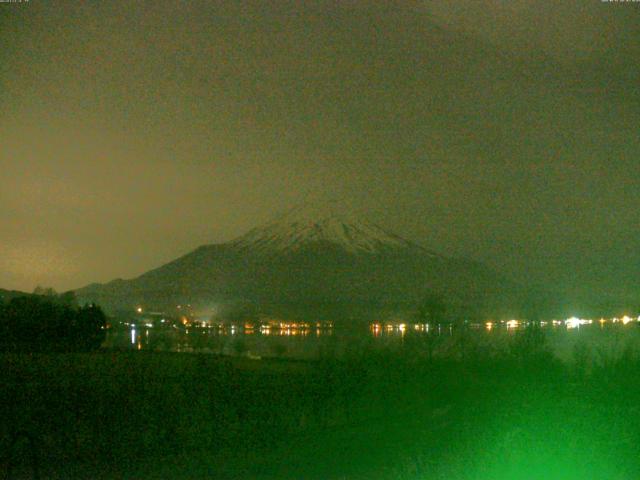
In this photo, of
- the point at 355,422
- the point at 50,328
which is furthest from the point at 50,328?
the point at 355,422

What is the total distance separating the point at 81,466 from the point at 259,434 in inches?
156

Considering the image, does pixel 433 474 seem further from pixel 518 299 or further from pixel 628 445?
pixel 518 299

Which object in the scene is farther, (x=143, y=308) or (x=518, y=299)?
(x=143, y=308)

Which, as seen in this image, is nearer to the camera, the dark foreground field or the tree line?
the dark foreground field

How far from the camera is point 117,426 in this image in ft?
56.8

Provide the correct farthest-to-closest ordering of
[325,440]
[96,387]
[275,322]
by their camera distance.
Answer: [275,322] < [96,387] < [325,440]

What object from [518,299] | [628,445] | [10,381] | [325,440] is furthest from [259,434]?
[518,299]

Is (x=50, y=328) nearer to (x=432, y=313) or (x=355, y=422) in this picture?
(x=432, y=313)

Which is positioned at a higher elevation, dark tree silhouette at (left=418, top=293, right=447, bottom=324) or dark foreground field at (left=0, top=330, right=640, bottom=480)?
dark tree silhouette at (left=418, top=293, right=447, bottom=324)

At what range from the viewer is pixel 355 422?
19.6 metres

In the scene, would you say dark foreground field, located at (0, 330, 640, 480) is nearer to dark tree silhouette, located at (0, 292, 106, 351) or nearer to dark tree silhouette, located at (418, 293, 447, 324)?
dark tree silhouette, located at (418, 293, 447, 324)

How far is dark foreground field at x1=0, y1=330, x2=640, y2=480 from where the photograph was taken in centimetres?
1268

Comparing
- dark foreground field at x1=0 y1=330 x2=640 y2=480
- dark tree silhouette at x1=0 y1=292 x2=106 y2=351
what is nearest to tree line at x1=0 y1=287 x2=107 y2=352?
dark tree silhouette at x1=0 y1=292 x2=106 y2=351

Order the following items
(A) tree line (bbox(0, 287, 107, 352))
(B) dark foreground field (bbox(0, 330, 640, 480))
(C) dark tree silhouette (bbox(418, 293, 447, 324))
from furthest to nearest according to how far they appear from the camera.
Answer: (A) tree line (bbox(0, 287, 107, 352))
(C) dark tree silhouette (bbox(418, 293, 447, 324))
(B) dark foreground field (bbox(0, 330, 640, 480))
